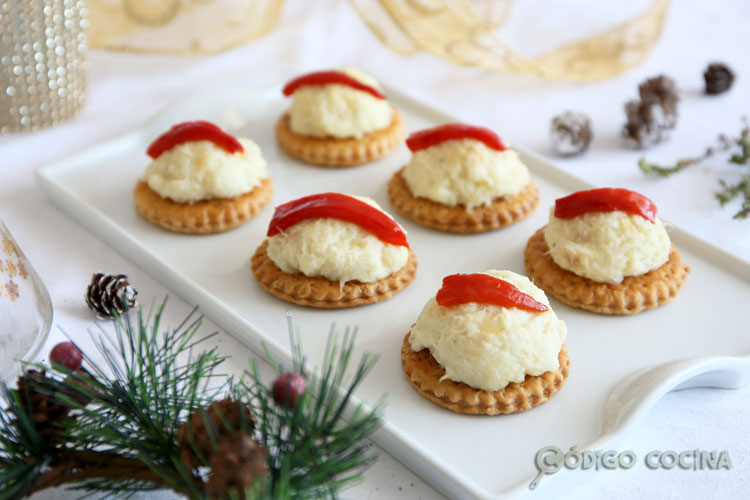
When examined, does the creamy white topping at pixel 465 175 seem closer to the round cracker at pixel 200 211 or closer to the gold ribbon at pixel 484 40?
the round cracker at pixel 200 211

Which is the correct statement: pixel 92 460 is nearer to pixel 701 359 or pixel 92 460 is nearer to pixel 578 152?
pixel 701 359

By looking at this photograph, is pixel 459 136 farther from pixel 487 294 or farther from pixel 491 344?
pixel 491 344

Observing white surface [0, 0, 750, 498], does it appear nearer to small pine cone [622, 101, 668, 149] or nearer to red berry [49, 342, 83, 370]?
small pine cone [622, 101, 668, 149]

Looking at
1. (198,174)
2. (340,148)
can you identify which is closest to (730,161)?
(340,148)

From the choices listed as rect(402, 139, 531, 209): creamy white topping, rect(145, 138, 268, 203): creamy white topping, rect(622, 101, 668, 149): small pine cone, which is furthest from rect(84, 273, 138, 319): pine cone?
rect(622, 101, 668, 149): small pine cone

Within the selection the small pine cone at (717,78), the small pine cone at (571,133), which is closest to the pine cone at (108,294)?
the small pine cone at (571,133)

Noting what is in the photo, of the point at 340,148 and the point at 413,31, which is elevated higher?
the point at 413,31
